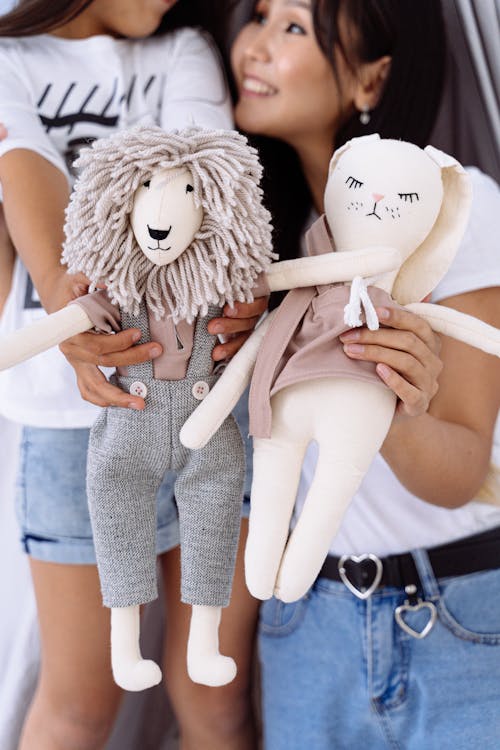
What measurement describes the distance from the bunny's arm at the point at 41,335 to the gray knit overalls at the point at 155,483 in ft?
0.11

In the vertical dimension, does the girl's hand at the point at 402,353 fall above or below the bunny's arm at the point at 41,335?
below

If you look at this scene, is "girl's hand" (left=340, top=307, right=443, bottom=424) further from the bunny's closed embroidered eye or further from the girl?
the girl

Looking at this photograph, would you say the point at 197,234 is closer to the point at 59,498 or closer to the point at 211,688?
the point at 59,498

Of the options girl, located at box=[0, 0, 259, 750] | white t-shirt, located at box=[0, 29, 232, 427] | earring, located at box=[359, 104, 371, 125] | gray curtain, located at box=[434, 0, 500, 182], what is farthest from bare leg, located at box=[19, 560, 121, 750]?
gray curtain, located at box=[434, 0, 500, 182]

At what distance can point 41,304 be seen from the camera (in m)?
0.70

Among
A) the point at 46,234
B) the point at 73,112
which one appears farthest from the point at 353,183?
the point at 73,112

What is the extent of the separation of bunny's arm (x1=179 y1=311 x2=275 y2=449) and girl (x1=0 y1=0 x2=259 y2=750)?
27 centimetres

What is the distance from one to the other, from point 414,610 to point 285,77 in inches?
23.2

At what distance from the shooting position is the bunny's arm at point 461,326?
0.47 meters

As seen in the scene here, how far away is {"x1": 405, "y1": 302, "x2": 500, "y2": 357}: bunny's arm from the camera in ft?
1.55

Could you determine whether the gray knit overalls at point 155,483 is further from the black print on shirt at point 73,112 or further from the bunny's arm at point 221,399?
the black print on shirt at point 73,112

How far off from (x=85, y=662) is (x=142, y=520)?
356 mm

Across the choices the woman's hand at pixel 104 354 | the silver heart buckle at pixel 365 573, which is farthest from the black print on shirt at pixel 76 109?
the silver heart buckle at pixel 365 573

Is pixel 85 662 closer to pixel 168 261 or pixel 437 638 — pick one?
pixel 437 638
